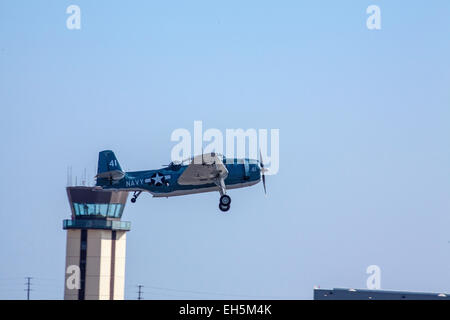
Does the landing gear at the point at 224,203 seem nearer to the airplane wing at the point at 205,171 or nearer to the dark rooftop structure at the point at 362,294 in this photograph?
the airplane wing at the point at 205,171

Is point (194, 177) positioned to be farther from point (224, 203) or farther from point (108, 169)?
point (108, 169)

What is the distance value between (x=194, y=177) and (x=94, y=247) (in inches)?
1725

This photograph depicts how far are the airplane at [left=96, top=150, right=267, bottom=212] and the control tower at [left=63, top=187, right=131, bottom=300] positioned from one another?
131 feet

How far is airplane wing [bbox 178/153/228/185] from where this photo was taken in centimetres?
5622

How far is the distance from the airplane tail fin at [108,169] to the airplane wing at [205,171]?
404 cm

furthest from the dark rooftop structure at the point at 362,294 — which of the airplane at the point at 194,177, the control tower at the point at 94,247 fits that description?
the control tower at the point at 94,247

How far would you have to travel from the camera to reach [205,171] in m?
56.8

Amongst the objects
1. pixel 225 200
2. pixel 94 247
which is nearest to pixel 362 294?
pixel 225 200

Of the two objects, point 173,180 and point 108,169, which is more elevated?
point 108,169

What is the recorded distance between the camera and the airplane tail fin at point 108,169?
59.3 meters
